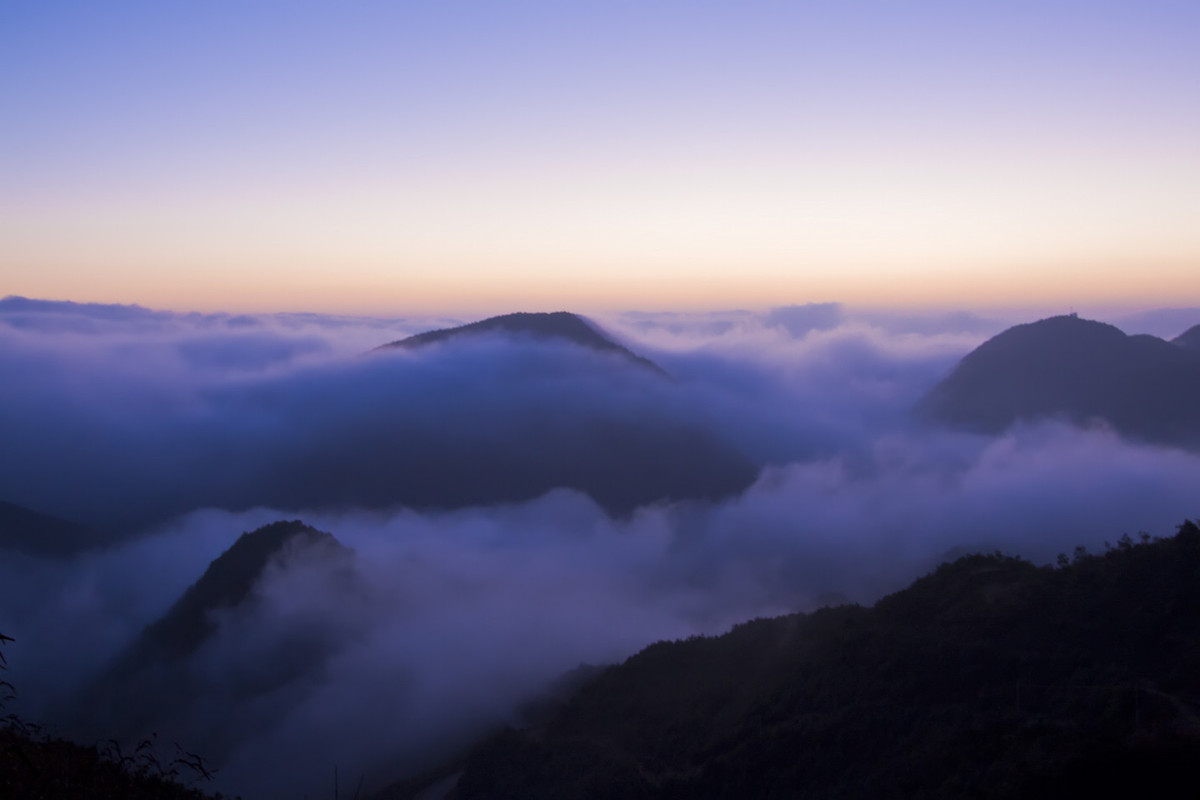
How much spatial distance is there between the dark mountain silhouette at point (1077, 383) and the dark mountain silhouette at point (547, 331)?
68569 millimetres

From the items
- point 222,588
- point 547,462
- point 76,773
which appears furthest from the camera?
point 547,462

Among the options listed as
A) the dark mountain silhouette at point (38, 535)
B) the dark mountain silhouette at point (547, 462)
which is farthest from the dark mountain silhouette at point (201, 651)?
the dark mountain silhouette at point (547, 462)

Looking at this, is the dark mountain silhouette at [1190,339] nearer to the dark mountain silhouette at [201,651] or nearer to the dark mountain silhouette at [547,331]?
the dark mountain silhouette at [547,331]

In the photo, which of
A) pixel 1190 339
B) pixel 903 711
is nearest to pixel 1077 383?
pixel 1190 339

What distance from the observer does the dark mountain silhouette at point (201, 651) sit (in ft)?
188

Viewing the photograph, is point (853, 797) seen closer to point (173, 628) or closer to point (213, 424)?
point (173, 628)

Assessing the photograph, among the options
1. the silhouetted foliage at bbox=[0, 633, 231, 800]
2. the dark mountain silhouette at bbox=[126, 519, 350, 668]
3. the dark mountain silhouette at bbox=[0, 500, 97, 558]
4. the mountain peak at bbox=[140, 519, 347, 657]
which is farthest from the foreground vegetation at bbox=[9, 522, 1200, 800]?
the dark mountain silhouette at bbox=[0, 500, 97, 558]

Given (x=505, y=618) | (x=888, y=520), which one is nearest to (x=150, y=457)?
(x=505, y=618)

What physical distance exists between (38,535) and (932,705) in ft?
383

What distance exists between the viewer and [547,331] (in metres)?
174

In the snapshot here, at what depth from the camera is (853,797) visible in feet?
53.8

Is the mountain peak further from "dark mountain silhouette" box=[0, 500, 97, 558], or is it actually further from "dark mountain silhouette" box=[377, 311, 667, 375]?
"dark mountain silhouette" box=[377, 311, 667, 375]

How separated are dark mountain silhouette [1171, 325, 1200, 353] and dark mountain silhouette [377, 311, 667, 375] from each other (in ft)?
337

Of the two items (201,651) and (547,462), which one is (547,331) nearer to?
(547,462)
